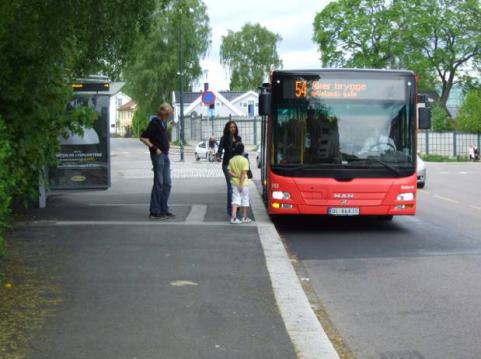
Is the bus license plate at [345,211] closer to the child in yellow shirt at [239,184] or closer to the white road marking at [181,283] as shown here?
the child in yellow shirt at [239,184]

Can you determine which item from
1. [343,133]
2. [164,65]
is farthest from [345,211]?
[164,65]

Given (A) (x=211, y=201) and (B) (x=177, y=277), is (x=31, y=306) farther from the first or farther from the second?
(A) (x=211, y=201)

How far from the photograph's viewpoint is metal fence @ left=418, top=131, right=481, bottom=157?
208 ft

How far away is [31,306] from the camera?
6.70 m

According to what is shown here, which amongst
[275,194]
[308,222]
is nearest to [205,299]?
[275,194]

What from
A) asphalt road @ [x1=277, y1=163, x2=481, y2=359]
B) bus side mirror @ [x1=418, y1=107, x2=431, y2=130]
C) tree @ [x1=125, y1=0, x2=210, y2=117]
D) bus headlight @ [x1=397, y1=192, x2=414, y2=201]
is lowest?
asphalt road @ [x1=277, y1=163, x2=481, y2=359]

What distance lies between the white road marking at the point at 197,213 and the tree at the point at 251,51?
88.3 m

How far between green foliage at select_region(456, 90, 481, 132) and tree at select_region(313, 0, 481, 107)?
323 inches

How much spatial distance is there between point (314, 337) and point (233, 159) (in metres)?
7.86

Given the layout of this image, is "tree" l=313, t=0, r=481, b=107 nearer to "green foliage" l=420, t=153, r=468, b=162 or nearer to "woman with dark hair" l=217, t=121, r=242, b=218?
"green foliage" l=420, t=153, r=468, b=162

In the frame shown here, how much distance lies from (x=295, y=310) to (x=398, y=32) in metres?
66.9

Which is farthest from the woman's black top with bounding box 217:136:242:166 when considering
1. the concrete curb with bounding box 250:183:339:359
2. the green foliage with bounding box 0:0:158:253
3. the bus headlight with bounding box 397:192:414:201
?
A: the concrete curb with bounding box 250:183:339:359

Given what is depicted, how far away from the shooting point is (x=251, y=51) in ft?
342

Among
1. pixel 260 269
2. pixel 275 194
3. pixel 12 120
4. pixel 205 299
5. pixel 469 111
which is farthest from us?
pixel 469 111
